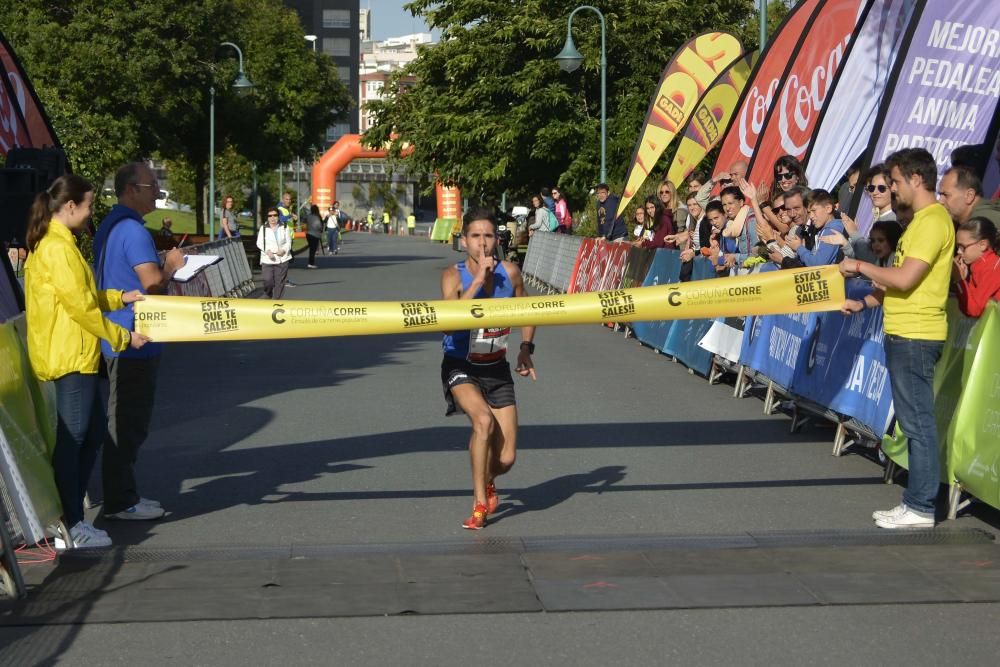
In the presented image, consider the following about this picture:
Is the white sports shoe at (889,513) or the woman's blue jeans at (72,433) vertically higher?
the woman's blue jeans at (72,433)

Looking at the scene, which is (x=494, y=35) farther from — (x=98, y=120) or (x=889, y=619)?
(x=889, y=619)

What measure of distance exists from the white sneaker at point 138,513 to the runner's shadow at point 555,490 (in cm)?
188

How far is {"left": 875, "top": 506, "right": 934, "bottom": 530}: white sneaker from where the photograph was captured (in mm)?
8219

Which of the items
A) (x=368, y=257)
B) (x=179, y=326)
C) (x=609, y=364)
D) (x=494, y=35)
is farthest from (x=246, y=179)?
(x=179, y=326)

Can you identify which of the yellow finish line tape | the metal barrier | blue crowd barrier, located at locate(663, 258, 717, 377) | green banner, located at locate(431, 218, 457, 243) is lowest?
green banner, located at locate(431, 218, 457, 243)

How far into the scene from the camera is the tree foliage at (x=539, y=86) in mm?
42938

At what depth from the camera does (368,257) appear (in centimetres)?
5384

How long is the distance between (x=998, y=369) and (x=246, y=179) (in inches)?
3158

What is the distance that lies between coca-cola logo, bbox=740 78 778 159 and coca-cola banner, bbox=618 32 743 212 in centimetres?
505

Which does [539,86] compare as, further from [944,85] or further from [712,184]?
[944,85]

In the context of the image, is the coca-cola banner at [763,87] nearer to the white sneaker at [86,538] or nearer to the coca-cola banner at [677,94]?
the coca-cola banner at [677,94]

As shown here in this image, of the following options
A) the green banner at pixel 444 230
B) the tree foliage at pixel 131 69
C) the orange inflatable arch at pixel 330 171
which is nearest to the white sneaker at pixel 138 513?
the tree foliage at pixel 131 69

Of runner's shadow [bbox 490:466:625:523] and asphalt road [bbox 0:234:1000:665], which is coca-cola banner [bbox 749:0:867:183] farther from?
runner's shadow [bbox 490:466:625:523]

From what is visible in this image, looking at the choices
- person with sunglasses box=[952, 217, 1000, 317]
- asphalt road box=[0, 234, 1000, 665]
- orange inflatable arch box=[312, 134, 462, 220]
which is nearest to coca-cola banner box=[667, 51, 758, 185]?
asphalt road box=[0, 234, 1000, 665]
